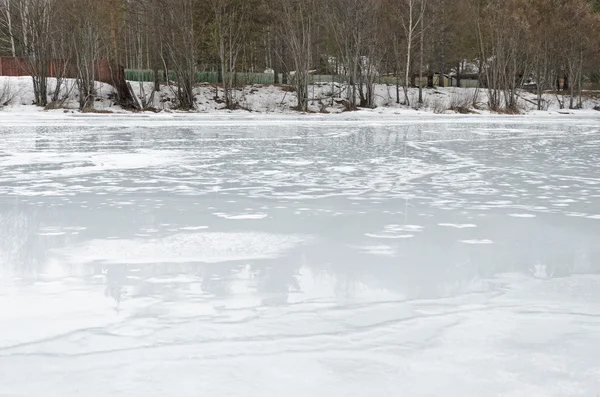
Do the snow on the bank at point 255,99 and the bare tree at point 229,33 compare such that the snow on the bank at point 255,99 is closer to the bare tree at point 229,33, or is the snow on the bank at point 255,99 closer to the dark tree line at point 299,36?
the dark tree line at point 299,36

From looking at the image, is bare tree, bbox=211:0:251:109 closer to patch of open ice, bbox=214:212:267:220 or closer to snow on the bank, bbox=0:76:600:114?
snow on the bank, bbox=0:76:600:114

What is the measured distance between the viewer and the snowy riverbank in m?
35.2

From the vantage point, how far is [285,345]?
343cm

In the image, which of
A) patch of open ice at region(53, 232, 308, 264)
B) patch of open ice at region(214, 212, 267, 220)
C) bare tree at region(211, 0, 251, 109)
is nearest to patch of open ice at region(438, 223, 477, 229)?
patch of open ice at region(53, 232, 308, 264)

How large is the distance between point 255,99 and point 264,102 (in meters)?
0.75

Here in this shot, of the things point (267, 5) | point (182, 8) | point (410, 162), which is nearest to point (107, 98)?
point (182, 8)

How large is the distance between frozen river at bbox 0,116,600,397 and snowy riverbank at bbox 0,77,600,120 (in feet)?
78.5

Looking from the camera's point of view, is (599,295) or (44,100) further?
(44,100)

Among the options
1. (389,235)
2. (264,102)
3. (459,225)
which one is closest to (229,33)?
(264,102)

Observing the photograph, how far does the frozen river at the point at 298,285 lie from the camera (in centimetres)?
308

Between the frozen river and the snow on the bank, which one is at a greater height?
the snow on the bank

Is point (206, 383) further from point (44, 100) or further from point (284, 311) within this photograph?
point (44, 100)

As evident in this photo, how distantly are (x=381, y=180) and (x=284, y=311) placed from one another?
19.4 feet

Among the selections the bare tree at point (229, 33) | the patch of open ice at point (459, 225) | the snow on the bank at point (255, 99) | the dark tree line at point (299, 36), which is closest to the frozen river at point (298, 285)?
the patch of open ice at point (459, 225)
